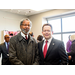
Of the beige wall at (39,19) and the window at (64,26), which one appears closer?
the window at (64,26)

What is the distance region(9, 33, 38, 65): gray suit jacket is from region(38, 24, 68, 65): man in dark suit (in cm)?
14

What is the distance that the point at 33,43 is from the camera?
5.16ft

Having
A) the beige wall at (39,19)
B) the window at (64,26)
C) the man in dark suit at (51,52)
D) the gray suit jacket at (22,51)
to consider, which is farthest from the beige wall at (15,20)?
the gray suit jacket at (22,51)

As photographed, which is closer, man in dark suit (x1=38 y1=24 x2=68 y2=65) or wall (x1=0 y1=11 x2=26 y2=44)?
man in dark suit (x1=38 y1=24 x2=68 y2=65)

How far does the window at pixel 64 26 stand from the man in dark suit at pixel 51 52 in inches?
187

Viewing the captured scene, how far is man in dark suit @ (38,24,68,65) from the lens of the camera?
54.1 inches

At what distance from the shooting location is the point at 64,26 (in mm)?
6188

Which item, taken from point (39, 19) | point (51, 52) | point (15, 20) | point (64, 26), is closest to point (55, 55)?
point (51, 52)

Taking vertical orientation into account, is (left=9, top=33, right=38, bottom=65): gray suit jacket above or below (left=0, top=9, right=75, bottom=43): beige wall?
below

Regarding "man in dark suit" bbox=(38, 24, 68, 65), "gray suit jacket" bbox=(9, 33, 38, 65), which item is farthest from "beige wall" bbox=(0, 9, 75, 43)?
"gray suit jacket" bbox=(9, 33, 38, 65)

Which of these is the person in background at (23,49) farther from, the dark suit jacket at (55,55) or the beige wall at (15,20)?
the beige wall at (15,20)

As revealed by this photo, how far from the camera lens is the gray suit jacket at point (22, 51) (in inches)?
56.7

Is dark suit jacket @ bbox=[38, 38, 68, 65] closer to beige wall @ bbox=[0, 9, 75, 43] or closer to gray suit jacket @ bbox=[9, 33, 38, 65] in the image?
gray suit jacket @ bbox=[9, 33, 38, 65]

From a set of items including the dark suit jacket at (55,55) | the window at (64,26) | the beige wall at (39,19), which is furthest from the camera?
the beige wall at (39,19)
